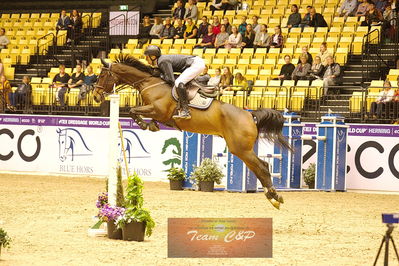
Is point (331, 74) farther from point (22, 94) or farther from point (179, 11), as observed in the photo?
point (22, 94)

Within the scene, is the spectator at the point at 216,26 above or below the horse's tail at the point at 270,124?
above

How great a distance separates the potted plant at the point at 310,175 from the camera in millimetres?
19312

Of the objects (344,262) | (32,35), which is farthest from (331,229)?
(32,35)

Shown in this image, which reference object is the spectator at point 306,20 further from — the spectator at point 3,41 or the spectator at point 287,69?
the spectator at point 3,41

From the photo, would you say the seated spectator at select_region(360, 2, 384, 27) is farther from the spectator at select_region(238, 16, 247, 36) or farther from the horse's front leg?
the horse's front leg

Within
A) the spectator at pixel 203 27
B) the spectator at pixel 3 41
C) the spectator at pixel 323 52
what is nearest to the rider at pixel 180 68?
the spectator at pixel 323 52

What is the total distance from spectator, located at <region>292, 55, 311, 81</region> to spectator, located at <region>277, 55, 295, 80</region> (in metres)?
0.25

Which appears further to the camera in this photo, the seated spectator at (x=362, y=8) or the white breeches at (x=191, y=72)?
the seated spectator at (x=362, y=8)

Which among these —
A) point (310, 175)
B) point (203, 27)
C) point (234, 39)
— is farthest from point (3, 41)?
point (310, 175)

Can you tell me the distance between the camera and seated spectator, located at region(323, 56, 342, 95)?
67.1 ft

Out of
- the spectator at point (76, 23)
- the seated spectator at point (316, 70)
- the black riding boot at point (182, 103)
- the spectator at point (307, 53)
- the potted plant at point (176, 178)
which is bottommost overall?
the potted plant at point (176, 178)

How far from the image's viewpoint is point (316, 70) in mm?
20891

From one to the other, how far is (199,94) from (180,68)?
0.53 meters

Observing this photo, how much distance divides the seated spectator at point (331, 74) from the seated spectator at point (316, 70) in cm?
19
